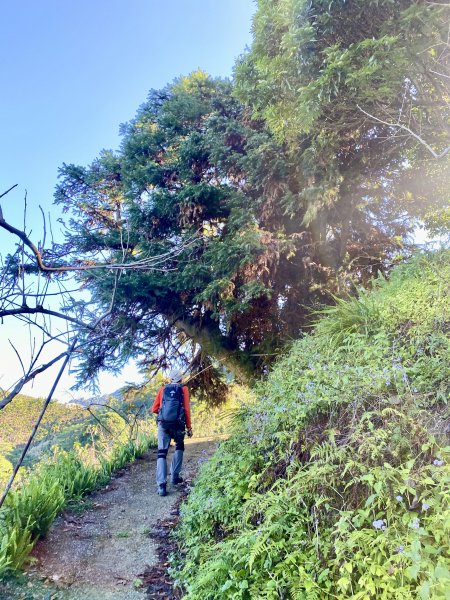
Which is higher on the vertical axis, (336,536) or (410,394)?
(410,394)

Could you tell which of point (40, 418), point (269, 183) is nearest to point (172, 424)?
point (40, 418)

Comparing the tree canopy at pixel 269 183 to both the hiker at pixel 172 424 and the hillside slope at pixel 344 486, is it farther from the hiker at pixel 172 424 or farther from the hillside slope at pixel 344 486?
the hillside slope at pixel 344 486

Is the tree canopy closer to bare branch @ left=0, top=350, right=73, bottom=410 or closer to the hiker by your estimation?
the hiker

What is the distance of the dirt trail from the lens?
125 inches

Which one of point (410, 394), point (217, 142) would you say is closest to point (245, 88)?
point (217, 142)

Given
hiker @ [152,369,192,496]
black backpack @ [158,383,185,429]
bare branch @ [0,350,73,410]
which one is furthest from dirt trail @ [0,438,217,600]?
bare branch @ [0,350,73,410]

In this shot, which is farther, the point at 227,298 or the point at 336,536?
the point at 227,298

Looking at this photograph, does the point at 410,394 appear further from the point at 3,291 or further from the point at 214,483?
the point at 3,291

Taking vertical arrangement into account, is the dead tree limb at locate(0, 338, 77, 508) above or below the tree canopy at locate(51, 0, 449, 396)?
below

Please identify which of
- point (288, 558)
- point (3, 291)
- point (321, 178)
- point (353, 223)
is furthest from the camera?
point (353, 223)

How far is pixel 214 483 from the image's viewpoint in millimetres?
3588

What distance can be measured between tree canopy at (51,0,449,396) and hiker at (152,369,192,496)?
51.4 inches

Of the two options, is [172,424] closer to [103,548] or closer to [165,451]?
[165,451]

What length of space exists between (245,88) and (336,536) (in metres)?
6.47
